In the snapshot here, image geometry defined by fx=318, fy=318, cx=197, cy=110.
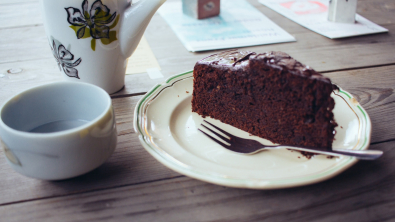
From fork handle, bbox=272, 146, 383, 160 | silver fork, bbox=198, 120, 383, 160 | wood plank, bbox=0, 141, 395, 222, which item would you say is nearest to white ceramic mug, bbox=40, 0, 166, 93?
silver fork, bbox=198, 120, 383, 160

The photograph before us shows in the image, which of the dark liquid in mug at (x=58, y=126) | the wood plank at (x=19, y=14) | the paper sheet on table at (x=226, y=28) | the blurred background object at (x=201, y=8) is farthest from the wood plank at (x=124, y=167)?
the wood plank at (x=19, y=14)

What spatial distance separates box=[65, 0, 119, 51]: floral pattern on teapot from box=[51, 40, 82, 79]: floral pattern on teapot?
2.5 inches

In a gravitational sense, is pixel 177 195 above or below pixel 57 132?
below

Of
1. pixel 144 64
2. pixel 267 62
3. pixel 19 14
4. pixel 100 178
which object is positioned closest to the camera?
pixel 100 178

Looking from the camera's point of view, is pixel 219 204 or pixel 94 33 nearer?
pixel 219 204

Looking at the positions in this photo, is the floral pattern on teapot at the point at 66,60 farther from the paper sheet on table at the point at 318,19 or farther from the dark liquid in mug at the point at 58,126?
the paper sheet on table at the point at 318,19

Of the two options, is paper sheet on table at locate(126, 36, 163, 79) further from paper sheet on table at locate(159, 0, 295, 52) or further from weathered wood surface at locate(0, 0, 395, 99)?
paper sheet on table at locate(159, 0, 295, 52)

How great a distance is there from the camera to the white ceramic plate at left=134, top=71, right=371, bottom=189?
59 centimetres

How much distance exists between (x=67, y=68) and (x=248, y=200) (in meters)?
0.64

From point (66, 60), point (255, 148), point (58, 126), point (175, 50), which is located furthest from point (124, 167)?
point (175, 50)

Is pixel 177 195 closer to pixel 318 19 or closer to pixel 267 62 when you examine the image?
pixel 267 62

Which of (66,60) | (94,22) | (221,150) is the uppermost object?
(94,22)

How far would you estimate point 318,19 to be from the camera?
154cm

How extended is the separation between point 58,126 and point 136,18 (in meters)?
0.38
